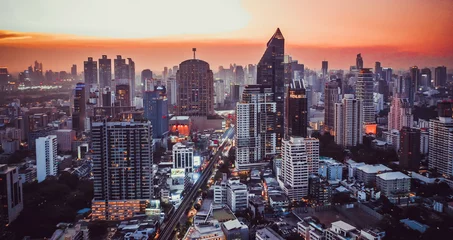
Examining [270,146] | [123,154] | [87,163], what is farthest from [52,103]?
[270,146]

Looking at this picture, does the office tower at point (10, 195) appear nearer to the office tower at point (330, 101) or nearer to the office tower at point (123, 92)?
the office tower at point (123, 92)

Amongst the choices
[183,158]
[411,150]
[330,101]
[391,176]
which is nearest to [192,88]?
[330,101]

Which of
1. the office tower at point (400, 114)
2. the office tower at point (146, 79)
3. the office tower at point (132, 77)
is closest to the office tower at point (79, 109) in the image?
the office tower at point (132, 77)

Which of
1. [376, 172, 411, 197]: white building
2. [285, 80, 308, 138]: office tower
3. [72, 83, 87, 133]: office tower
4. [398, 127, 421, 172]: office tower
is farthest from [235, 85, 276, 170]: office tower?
[72, 83, 87, 133]: office tower

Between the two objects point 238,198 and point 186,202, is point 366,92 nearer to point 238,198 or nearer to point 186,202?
point 238,198

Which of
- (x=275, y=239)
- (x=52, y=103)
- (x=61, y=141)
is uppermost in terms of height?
(x=52, y=103)

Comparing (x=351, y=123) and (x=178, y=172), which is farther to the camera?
(x=351, y=123)

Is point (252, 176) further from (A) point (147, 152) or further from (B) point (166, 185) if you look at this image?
(A) point (147, 152)
